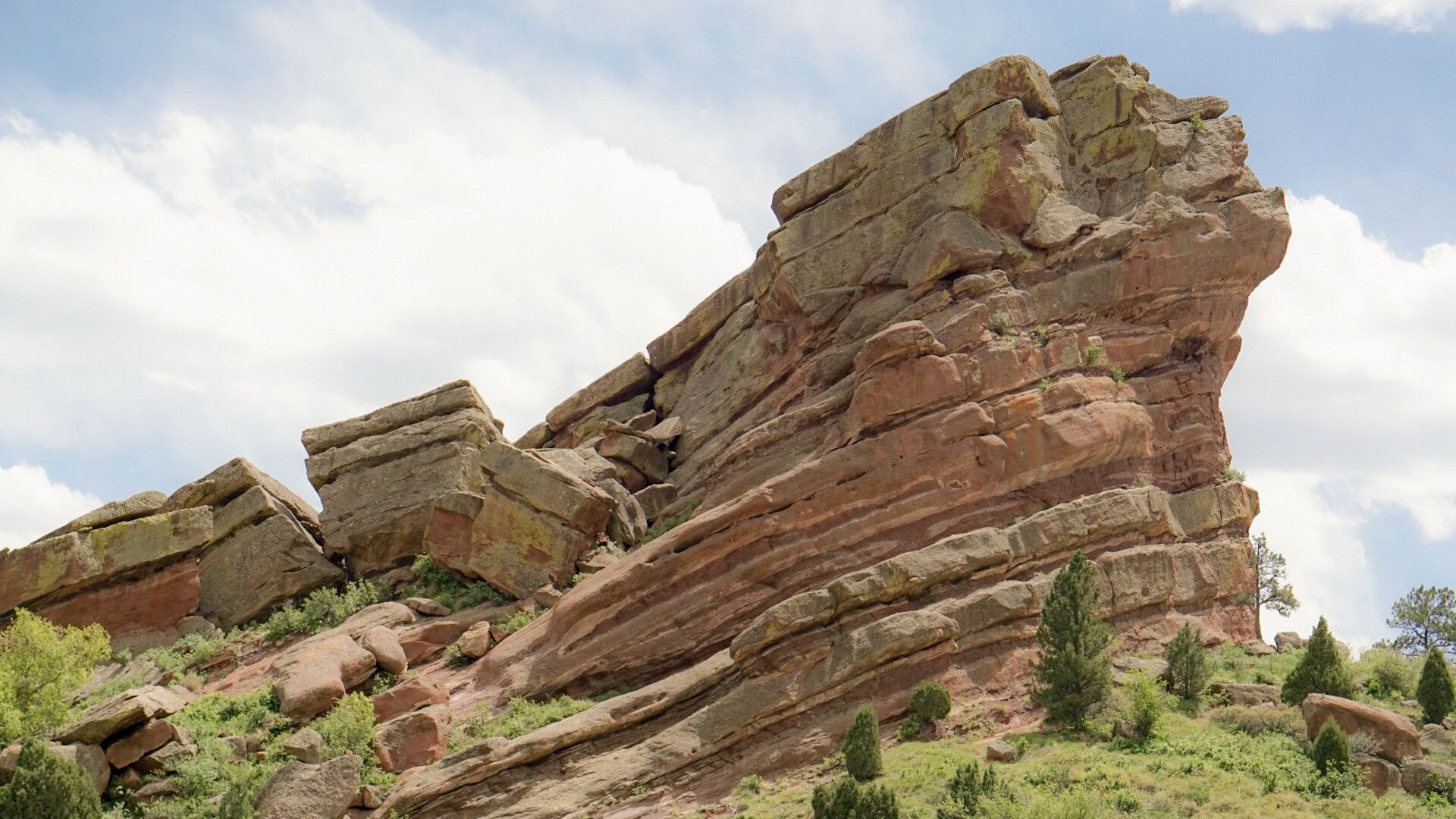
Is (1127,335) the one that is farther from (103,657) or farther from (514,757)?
(103,657)

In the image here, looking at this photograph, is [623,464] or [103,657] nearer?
[103,657]

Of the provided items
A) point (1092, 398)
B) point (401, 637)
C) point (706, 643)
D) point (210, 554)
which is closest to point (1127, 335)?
point (1092, 398)

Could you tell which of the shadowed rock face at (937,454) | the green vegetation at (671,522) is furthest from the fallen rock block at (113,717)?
the green vegetation at (671,522)

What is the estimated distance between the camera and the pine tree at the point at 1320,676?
3312cm

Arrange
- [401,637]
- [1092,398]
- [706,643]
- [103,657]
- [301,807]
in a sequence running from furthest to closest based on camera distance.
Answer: [103,657] < [401,637] < [1092,398] < [706,643] < [301,807]

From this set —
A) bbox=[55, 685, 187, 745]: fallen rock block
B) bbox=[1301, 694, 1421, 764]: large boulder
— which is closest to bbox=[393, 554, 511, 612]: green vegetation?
bbox=[55, 685, 187, 745]: fallen rock block

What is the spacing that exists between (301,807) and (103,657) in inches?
736

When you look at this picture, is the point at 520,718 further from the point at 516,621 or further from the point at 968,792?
the point at 968,792

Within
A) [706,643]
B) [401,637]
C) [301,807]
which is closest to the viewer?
[301,807]

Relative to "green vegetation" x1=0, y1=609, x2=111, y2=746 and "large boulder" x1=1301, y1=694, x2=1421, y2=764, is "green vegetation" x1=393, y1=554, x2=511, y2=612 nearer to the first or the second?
"green vegetation" x1=0, y1=609, x2=111, y2=746

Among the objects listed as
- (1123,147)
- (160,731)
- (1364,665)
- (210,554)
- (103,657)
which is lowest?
(1364,665)

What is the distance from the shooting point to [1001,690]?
33562 mm

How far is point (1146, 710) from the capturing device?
31.2m

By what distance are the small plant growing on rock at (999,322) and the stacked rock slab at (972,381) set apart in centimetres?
15
